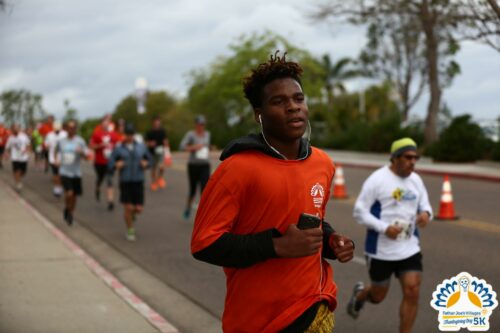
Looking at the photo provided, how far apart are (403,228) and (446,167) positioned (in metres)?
19.6

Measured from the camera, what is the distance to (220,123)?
204ft

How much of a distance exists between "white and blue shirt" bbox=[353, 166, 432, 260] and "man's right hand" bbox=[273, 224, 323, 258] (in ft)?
10.1

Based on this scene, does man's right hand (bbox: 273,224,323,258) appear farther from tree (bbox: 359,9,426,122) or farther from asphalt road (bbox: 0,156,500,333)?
tree (bbox: 359,9,426,122)

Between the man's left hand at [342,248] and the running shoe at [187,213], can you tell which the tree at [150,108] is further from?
the man's left hand at [342,248]

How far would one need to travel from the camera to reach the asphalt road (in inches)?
290

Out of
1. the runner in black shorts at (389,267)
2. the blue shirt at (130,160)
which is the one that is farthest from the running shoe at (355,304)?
the blue shirt at (130,160)

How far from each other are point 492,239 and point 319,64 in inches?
2060

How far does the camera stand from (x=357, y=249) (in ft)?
34.7

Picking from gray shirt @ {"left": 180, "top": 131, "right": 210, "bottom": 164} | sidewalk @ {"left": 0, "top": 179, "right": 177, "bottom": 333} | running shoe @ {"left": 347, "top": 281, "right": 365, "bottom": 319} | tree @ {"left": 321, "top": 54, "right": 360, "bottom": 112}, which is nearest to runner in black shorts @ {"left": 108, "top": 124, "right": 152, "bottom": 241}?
sidewalk @ {"left": 0, "top": 179, "right": 177, "bottom": 333}

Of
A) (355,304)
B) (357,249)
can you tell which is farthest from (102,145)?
(355,304)

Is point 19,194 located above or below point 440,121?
below

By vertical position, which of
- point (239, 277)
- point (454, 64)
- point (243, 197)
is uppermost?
point (454, 64)

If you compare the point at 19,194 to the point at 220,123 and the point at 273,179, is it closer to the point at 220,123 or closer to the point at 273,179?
the point at 273,179

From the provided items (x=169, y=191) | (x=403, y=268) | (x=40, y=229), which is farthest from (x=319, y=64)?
(x=403, y=268)
